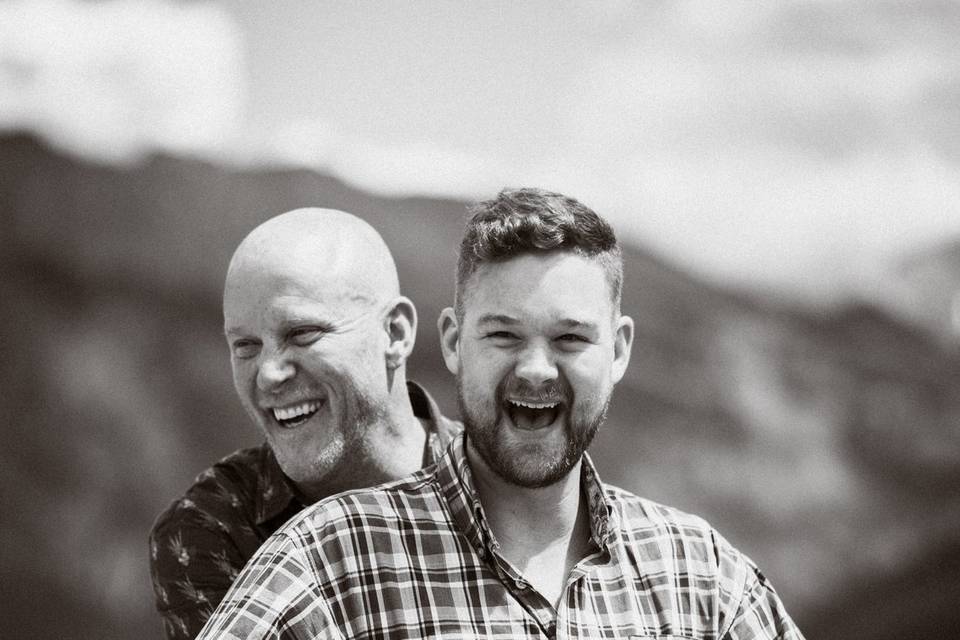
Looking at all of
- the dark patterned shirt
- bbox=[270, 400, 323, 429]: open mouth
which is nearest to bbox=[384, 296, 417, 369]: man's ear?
bbox=[270, 400, 323, 429]: open mouth

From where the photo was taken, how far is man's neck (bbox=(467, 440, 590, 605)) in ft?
5.65

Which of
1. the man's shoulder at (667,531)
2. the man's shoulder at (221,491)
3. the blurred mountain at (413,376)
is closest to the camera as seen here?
the man's shoulder at (667,531)

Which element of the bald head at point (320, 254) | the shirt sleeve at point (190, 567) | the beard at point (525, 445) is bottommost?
the shirt sleeve at point (190, 567)

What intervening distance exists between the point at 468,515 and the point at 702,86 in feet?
9.97

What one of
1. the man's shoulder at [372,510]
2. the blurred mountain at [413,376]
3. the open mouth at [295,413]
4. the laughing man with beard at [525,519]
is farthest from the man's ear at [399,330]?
the blurred mountain at [413,376]

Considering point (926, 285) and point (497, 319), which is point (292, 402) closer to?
point (497, 319)

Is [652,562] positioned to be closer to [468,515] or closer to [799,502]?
[468,515]

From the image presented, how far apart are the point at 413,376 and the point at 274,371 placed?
2.05 meters

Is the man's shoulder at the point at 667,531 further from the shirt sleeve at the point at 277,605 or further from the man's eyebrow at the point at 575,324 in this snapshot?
the shirt sleeve at the point at 277,605

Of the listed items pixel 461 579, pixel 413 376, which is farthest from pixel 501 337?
pixel 413 376

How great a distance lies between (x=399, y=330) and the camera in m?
2.49

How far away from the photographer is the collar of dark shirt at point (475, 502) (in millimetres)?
1660

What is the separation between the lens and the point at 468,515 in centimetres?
167

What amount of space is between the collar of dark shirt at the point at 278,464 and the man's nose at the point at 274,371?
0.75ft
